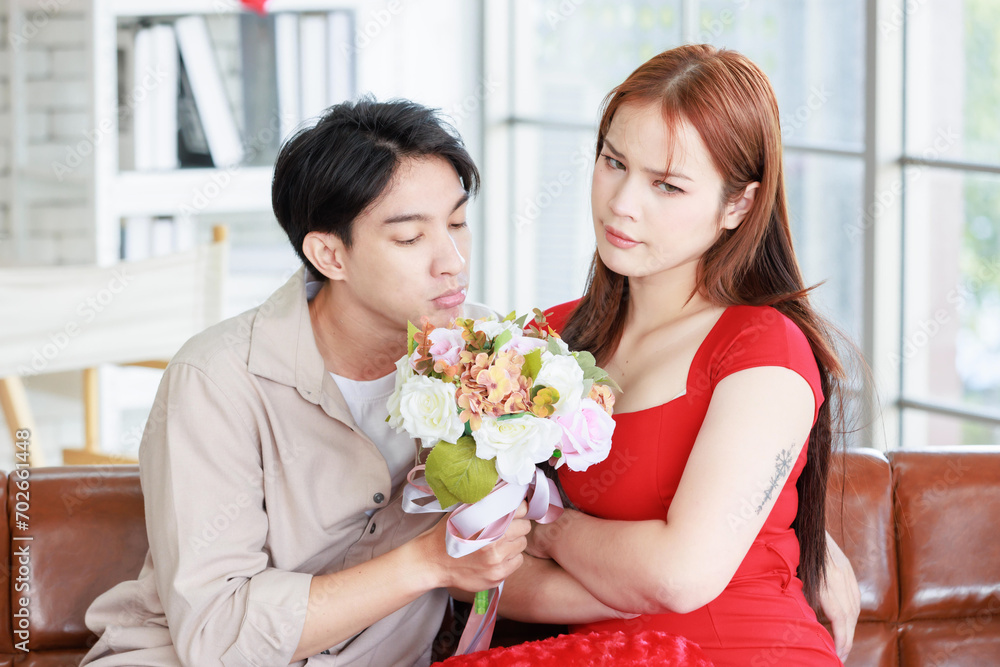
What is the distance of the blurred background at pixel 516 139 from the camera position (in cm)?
355

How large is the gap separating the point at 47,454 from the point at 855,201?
3842 mm

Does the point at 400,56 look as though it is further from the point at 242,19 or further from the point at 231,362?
the point at 231,362

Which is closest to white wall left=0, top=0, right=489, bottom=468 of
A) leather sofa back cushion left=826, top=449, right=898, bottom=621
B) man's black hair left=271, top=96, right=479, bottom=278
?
man's black hair left=271, top=96, right=479, bottom=278

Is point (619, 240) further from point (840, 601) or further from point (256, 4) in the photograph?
point (256, 4)

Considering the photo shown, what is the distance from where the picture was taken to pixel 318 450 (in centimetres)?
183

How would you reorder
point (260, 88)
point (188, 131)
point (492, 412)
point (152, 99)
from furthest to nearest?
point (260, 88)
point (188, 131)
point (152, 99)
point (492, 412)

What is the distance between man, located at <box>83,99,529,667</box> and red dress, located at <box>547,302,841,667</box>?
21 centimetres

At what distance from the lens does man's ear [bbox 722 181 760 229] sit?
1.67 metres

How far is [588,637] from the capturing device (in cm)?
157

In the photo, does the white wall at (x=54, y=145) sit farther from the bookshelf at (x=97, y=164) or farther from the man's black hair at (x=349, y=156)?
the man's black hair at (x=349, y=156)

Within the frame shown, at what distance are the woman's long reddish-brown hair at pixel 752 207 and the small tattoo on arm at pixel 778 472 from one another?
21cm

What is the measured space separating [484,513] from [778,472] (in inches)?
17.8

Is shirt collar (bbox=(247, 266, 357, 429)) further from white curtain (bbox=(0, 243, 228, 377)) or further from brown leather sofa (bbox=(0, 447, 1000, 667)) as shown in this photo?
white curtain (bbox=(0, 243, 228, 377))

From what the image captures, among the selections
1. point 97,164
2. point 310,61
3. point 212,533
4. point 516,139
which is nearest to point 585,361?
point 212,533
